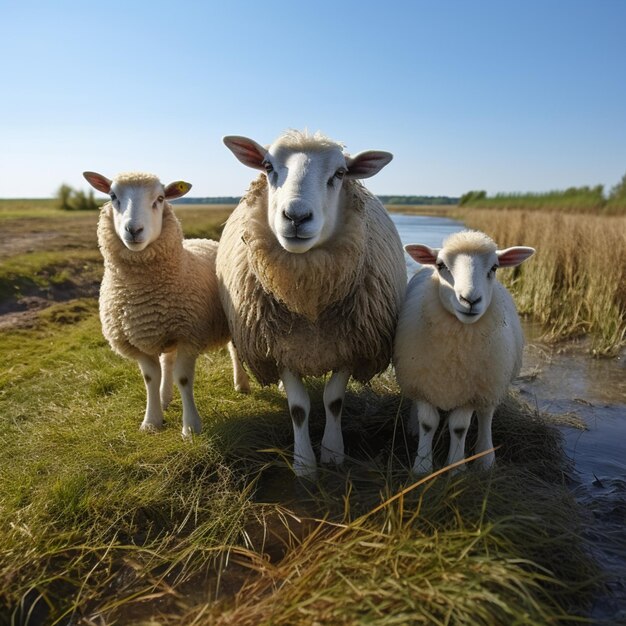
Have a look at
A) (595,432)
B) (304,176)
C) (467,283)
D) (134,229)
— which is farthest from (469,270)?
(595,432)

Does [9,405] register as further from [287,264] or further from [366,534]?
[366,534]

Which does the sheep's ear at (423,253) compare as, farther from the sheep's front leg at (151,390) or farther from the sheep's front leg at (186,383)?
the sheep's front leg at (151,390)

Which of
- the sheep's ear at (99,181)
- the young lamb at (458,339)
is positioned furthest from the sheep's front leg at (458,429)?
the sheep's ear at (99,181)

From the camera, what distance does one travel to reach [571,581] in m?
2.34

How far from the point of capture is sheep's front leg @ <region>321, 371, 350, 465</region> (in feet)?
11.2

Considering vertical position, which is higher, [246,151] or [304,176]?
[246,151]

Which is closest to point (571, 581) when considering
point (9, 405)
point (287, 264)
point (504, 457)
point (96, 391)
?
point (504, 457)

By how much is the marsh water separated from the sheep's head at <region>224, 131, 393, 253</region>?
6.95ft

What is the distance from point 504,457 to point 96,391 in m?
3.45

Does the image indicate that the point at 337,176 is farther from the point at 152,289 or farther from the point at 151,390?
the point at 151,390

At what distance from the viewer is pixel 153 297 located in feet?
12.0

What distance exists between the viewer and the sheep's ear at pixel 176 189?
150 inches

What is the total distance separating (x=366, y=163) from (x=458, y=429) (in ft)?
5.39

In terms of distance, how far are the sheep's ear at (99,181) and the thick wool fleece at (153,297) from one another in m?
0.15
